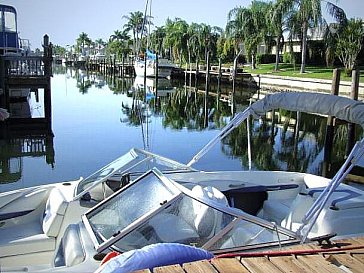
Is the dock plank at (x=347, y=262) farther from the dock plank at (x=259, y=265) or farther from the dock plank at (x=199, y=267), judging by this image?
the dock plank at (x=199, y=267)

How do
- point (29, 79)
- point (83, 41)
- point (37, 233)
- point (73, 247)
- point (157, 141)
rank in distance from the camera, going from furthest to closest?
point (83, 41), point (29, 79), point (157, 141), point (37, 233), point (73, 247)

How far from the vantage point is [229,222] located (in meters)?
4.70

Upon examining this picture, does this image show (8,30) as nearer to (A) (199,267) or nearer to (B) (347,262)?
(A) (199,267)

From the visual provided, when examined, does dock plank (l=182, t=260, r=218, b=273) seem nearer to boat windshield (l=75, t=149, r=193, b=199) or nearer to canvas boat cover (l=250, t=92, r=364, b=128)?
boat windshield (l=75, t=149, r=193, b=199)

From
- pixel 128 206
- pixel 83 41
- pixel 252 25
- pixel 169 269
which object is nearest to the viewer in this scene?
pixel 169 269

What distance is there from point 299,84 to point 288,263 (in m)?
31.4

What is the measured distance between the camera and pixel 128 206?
5090 mm

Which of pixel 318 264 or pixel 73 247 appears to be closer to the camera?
pixel 318 264

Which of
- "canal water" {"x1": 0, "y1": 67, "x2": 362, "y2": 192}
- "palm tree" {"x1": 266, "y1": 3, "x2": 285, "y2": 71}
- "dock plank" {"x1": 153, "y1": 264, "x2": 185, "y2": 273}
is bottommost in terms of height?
"canal water" {"x1": 0, "y1": 67, "x2": 362, "y2": 192}

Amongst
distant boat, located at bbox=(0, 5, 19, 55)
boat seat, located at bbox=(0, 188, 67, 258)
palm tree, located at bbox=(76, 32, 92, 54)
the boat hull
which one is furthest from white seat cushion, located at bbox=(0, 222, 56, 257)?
palm tree, located at bbox=(76, 32, 92, 54)

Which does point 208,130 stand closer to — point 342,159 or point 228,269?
point 342,159

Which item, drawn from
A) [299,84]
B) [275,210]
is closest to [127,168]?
[275,210]

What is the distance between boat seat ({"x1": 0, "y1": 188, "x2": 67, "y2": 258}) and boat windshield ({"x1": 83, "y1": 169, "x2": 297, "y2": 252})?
107cm

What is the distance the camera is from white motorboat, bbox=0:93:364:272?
4699 mm
